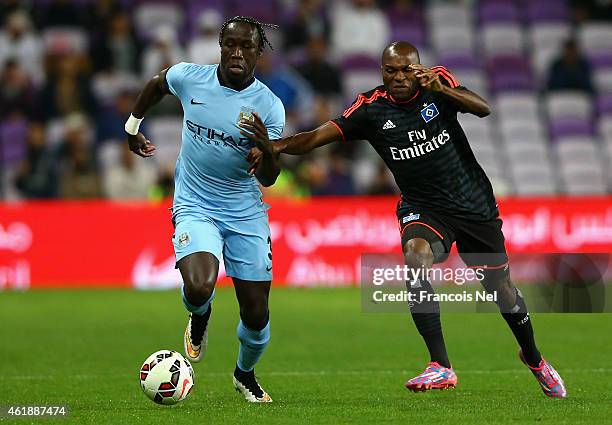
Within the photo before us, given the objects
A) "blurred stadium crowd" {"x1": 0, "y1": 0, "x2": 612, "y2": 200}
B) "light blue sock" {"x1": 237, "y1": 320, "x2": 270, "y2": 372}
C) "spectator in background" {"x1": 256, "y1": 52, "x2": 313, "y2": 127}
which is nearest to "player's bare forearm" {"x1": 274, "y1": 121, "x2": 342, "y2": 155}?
"light blue sock" {"x1": 237, "y1": 320, "x2": 270, "y2": 372}

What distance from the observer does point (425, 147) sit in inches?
340

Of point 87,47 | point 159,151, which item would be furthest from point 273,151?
point 87,47

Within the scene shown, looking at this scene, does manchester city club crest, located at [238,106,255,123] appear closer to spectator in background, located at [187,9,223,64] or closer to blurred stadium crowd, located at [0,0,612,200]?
blurred stadium crowd, located at [0,0,612,200]

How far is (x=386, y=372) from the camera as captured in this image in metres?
10.1

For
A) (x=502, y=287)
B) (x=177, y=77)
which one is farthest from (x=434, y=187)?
(x=177, y=77)

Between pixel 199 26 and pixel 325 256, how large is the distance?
5446 millimetres

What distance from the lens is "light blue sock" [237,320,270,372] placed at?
28.0ft

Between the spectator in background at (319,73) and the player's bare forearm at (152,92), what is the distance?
1143 cm

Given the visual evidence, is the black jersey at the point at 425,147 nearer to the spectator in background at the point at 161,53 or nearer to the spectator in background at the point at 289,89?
the spectator in background at the point at 289,89

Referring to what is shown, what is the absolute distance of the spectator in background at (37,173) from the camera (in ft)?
60.6

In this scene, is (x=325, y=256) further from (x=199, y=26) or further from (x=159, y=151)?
(x=199, y=26)

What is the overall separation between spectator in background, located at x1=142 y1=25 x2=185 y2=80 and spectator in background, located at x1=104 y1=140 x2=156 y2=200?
161 cm

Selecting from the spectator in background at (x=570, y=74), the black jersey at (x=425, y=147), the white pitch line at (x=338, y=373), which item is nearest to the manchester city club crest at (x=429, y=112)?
the black jersey at (x=425, y=147)

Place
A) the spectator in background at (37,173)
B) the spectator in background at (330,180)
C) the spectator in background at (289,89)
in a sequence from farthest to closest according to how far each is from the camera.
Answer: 1. the spectator in background at (289,89)
2. the spectator in background at (330,180)
3. the spectator in background at (37,173)
